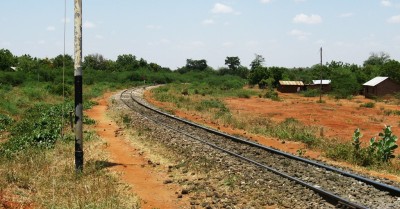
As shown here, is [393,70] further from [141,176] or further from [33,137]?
[141,176]

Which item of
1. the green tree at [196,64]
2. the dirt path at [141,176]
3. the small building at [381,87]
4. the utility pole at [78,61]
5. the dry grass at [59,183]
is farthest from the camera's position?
the green tree at [196,64]

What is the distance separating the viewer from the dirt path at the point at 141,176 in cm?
871

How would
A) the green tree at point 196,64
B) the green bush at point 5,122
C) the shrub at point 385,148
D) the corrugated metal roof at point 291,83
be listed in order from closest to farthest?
1. the shrub at point 385,148
2. the green bush at point 5,122
3. the corrugated metal roof at point 291,83
4. the green tree at point 196,64

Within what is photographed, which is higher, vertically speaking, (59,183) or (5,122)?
(5,122)

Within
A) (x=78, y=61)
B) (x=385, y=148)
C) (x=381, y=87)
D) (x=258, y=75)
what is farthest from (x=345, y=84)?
(x=78, y=61)

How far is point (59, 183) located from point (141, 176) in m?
2.21

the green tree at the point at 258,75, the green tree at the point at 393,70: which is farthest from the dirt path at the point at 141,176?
the green tree at the point at 258,75

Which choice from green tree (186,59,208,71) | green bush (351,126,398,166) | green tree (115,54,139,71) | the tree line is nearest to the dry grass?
green bush (351,126,398,166)

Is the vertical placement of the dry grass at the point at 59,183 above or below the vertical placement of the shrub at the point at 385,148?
below

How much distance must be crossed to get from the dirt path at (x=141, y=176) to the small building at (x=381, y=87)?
49168mm

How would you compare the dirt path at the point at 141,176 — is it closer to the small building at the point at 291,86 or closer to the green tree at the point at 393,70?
the small building at the point at 291,86

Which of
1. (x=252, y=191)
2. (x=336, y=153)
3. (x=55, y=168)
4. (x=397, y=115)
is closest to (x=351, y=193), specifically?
(x=252, y=191)

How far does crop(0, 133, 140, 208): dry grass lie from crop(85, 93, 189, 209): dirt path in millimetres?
333

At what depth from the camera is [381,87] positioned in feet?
187
